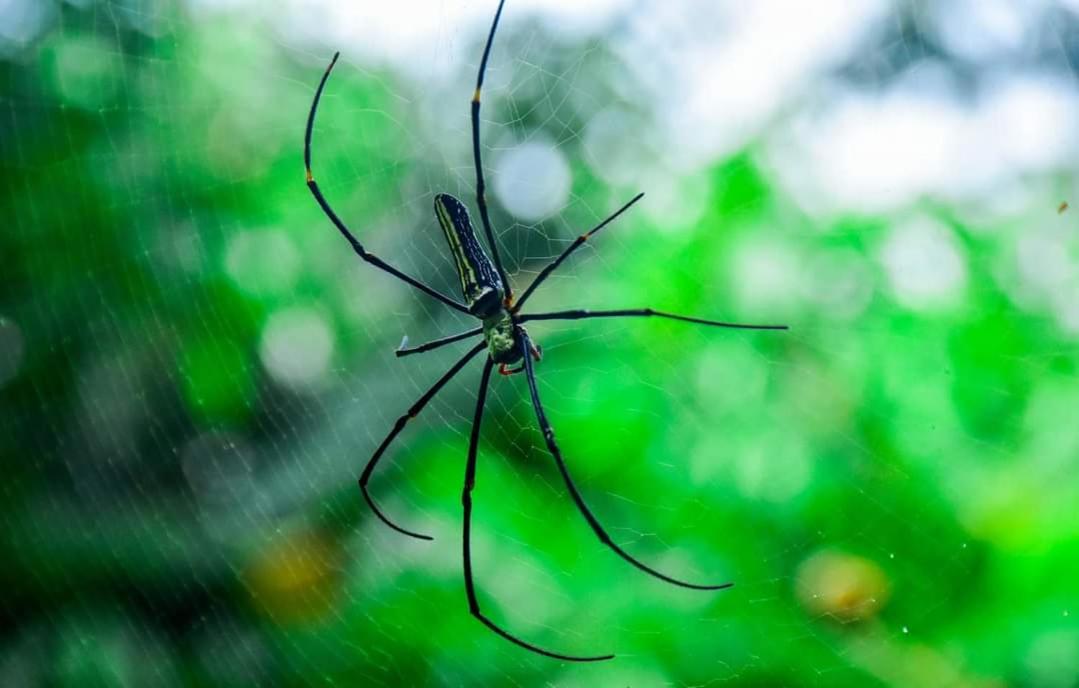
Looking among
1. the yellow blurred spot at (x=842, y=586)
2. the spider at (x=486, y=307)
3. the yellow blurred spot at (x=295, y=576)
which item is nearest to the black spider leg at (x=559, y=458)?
the spider at (x=486, y=307)

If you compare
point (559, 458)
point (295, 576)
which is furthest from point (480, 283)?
point (295, 576)

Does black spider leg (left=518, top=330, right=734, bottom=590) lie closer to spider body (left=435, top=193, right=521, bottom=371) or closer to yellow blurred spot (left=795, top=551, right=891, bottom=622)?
spider body (left=435, top=193, right=521, bottom=371)

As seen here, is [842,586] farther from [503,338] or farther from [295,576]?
[295,576]

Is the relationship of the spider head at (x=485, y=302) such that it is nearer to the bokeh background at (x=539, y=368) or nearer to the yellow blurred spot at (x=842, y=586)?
the bokeh background at (x=539, y=368)

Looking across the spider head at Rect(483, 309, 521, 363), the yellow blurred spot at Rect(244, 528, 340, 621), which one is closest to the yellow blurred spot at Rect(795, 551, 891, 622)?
the spider head at Rect(483, 309, 521, 363)

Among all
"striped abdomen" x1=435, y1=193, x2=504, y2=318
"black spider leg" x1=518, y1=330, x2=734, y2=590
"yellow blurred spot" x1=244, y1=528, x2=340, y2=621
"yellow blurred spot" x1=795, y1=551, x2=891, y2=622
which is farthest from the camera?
"yellow blurred spot" x1=244, y1=528, x2=340, y2=621
